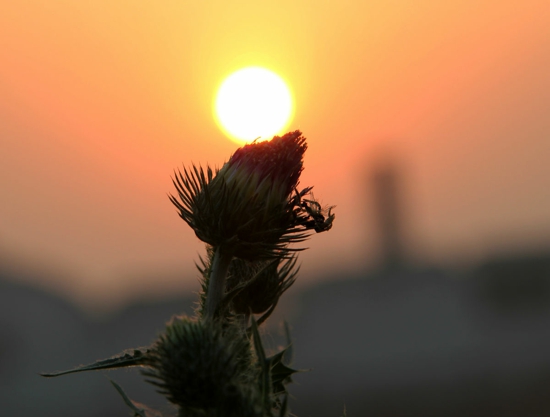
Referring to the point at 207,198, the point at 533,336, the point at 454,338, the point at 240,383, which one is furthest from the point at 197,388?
the point at 533,336

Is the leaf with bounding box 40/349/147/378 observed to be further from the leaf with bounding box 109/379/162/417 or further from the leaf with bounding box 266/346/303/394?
the leaf with bounding box 266/346/303/394

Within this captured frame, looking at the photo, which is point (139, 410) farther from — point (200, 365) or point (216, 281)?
point (216, 281)

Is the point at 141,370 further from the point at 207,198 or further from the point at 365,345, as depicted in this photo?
the point at 365,345

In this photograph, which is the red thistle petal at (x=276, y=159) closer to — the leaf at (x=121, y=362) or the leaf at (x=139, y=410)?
the leaf at (x=121, y=362)

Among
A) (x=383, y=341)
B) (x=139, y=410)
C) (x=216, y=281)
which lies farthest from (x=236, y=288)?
(x=383, y=341)

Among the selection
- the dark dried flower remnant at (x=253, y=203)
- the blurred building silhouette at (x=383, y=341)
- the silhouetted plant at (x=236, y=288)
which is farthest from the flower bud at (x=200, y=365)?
the blurred building silhouette at (x=383, y=341)

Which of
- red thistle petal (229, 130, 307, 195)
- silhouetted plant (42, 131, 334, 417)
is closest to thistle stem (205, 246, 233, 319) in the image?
silhouetted plant (42, 131, 334, 417)
